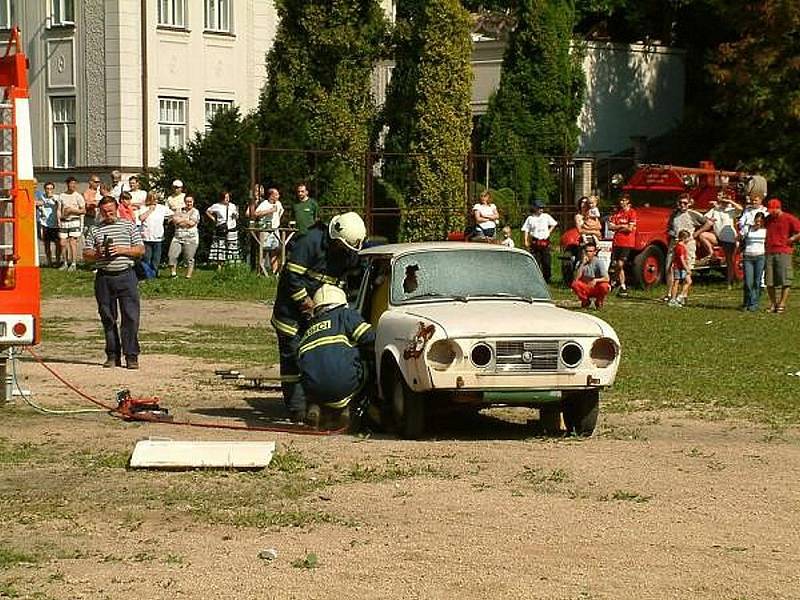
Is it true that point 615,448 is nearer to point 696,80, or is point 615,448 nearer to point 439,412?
point 439,412

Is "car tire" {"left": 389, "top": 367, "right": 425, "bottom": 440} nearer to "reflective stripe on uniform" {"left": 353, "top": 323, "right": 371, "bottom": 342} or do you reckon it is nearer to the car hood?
"reflective stripe on uniform" {"left": 353, "top": 323, "right": 371, "bottom": 342}

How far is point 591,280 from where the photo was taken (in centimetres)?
2784

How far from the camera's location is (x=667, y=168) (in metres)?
34.6

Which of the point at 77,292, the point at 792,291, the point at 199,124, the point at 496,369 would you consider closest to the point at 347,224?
the point at 496,369

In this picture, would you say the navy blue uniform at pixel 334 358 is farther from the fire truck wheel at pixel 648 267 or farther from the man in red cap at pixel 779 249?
the fire truck wheel at pixel 648 267

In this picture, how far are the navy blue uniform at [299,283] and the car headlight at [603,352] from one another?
7.80ft

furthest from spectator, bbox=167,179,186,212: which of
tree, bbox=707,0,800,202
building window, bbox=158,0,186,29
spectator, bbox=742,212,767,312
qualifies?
tree, bbox=707,0,800,202

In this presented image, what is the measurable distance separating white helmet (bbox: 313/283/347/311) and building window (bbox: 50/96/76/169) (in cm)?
3301

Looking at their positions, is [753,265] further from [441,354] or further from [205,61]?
[205,61]

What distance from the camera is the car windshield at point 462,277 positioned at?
1408cm

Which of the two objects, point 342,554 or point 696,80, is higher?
point 696,80

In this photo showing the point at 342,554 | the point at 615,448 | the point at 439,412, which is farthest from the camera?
the point at 439,412

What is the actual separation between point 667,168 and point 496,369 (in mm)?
22414

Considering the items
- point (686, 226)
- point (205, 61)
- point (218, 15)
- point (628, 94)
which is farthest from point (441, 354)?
Result: point (628, 94)
